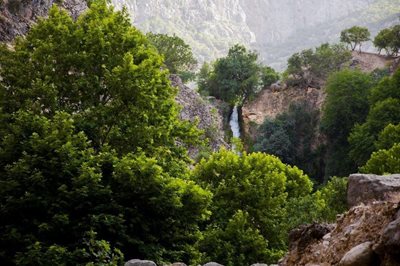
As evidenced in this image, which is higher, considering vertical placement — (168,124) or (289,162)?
(289,162)

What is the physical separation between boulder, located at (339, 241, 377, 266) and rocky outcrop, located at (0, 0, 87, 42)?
30.5m

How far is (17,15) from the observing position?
119ft

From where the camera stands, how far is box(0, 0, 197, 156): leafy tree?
18344 mm

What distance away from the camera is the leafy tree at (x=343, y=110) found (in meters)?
58.9

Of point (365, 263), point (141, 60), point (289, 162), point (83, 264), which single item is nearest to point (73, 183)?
point (83, 264)

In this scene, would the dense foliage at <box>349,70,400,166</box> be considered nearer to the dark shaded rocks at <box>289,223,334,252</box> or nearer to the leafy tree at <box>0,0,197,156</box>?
the leafy tree at <box>0,0,197,156</box>

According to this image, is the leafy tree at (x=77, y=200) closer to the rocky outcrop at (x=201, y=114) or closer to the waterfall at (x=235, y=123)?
the rocky outcrop at (x=201, y=114)

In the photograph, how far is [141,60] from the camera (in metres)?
21.1

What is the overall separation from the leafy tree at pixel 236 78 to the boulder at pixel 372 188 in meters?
63.9

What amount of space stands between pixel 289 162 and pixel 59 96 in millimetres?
51202

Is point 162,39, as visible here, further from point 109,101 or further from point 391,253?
point 391,253

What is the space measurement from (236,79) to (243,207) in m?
52.3

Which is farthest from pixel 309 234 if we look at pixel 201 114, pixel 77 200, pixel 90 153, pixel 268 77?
pixel 268 77

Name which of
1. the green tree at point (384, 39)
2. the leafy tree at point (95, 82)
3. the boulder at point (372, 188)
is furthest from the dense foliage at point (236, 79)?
the boulder at point (372, 188)
